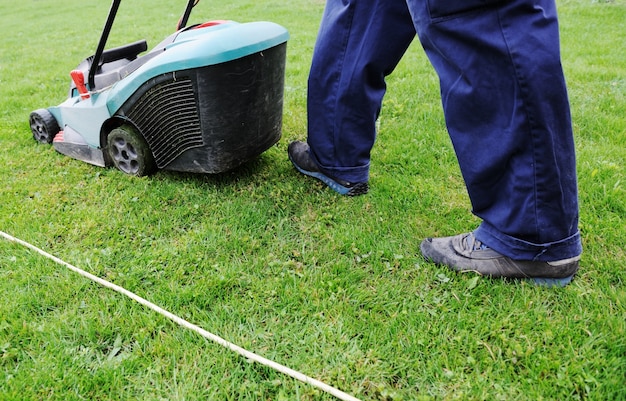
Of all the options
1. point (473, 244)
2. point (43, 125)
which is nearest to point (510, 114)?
point (473, 244)

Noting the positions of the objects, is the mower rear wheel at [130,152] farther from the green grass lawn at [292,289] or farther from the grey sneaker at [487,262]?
the grey sneaker at [487,262]

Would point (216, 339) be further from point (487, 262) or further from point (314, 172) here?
point (314, 172)

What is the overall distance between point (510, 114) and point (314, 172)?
3.28 feet

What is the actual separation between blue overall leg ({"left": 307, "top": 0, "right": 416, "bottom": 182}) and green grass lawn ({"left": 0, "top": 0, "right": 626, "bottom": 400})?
0.18 meters

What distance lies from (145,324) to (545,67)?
129cm

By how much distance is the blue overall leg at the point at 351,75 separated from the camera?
1.75 meters

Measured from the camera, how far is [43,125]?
2.56 meters

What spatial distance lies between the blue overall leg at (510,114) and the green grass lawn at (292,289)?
222 millimetres

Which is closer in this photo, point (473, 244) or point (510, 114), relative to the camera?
point (510, 114)

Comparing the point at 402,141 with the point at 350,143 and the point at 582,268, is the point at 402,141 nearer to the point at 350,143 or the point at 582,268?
the point at 350,143

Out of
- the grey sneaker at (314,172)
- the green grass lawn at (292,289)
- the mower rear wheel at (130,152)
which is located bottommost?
the green grass lawn at (292,289)

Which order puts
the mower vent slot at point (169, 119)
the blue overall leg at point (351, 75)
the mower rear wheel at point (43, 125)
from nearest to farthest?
1. the blue overall leg at point (351, 75)
2. the mower vent slot at point (169, 119)
3. the mower rear wheel at point (43, 125)

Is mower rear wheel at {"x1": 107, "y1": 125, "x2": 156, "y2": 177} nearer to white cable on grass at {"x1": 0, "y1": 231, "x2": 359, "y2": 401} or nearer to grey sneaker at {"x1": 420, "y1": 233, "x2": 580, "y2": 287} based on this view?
white cable on grass at {"x1": 0, "y1": 231, "x2": 359, "y2": 401}

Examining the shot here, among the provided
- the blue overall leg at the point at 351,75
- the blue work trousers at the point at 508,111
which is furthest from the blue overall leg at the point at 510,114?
the blue overall leg at the point at 351,75
